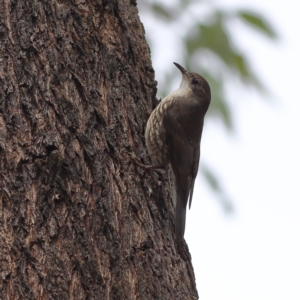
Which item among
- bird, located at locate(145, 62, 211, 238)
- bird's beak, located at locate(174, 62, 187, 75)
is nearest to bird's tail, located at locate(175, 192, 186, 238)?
bird, located at locate(145, 62, 211, 238)

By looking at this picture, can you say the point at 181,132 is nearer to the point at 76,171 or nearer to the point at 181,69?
the point at 181,69

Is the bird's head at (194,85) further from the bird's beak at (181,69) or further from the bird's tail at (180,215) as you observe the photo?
the bird's tail at (180,215)

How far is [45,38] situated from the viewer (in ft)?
10.3

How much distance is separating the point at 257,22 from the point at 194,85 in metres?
1.10

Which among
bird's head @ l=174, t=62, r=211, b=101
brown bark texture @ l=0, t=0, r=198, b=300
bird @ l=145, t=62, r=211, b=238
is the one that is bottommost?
brown bark texture @ l=0, t=0, r=198, b=300

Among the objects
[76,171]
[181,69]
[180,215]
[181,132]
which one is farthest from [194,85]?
[76,171]

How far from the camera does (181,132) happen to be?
4566mm

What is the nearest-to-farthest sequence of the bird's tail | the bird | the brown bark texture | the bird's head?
the brown bark texture, the bird's tail, the bird, the bird's head

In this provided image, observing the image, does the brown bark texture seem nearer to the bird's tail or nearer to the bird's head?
the bird's tail

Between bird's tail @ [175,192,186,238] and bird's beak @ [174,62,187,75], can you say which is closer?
bird's tail @ [175,192,186,238]

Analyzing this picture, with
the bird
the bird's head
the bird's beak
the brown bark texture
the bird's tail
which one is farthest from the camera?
the bird's head

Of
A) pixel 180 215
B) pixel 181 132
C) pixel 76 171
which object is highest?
pixel 181 132

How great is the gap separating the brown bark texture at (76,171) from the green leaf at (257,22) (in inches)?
29.4

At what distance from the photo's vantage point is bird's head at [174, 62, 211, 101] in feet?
14.8
